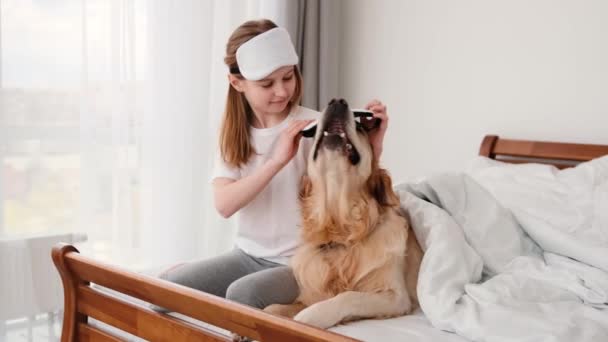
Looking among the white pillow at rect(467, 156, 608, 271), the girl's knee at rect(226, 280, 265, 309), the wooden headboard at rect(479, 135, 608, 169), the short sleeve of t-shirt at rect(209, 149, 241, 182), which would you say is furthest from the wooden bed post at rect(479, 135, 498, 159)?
the girl's knee at rect(226, 280, 265, 309)

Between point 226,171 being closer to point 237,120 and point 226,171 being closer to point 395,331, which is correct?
point 237,120

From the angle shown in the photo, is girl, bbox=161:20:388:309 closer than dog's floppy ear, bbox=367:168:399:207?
No

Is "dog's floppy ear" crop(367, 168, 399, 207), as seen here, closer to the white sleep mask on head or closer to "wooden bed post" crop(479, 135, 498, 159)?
the white sleep mask on head

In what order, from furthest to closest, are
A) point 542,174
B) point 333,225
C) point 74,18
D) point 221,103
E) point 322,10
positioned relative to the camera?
1. point 322,10
2. point 221,103
3. point 74,18
4. point 542,174
5. point 333,225

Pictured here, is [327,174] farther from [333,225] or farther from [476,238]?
[476,238]

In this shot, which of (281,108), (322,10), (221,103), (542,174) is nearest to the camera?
(281,108)

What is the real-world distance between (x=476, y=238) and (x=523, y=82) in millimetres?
1129

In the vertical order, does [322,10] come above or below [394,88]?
above

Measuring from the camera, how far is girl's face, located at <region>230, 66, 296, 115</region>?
6.48 feet

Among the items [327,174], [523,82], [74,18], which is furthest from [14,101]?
[523,82]

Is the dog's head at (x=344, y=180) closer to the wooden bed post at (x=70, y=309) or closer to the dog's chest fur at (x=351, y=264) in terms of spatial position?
the dog's chest fur at (x=351, y=264)

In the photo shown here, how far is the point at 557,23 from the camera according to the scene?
2.65 meters

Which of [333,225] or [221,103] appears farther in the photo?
[221,103]

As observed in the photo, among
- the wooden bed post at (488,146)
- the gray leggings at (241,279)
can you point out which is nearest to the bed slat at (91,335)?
the gray leggings at (241,279)
